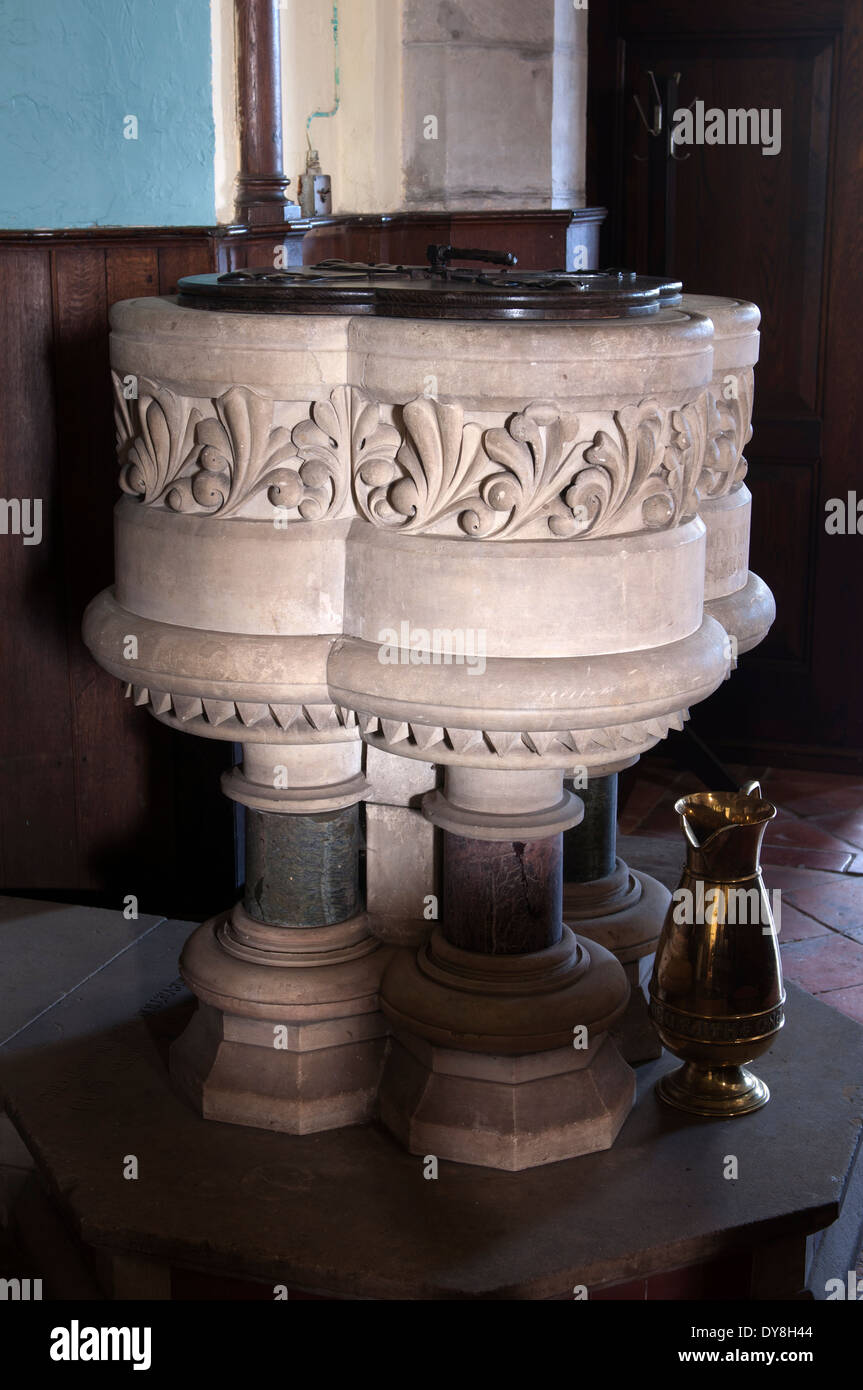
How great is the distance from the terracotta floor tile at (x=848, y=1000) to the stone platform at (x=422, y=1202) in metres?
0.63

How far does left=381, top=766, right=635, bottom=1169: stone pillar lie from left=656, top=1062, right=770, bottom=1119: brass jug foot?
0.31ft

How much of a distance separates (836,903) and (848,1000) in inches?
17.8

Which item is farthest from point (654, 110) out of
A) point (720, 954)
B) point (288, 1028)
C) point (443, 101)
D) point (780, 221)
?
point (288, 1028)

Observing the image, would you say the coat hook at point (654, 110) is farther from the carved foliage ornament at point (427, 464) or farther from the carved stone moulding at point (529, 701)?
the carved stone moulding at point (529, 701)

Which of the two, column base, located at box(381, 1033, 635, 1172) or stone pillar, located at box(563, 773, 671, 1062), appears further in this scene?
stone pillar, located at box(563, 773, 671, 1062)

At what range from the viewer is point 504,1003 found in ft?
6.14

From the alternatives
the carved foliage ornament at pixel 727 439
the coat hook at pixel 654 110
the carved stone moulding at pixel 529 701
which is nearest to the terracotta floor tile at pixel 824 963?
the carved foliage ornament at pixel 727 439

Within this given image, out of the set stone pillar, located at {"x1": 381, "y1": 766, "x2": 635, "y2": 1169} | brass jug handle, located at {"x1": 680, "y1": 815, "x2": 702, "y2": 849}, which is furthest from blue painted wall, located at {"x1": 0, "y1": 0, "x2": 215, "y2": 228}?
brass jug handle, located at {"x1": 680, "y1": 815, "x2": 702, "y2": 849}

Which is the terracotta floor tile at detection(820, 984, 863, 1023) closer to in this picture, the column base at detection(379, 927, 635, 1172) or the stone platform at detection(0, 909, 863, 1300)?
the stone platform at detection(0, 909, 863, 1300)

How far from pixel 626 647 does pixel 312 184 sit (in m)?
1.64

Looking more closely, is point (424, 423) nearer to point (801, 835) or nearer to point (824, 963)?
point (824, 963)

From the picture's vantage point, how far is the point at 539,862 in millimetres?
1917

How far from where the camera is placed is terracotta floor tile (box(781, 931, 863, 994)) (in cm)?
285
